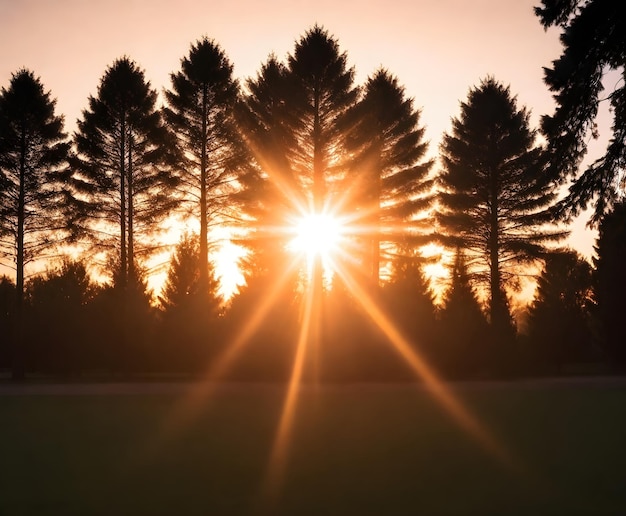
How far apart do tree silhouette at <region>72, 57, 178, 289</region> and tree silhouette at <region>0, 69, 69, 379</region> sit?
6.54 ft

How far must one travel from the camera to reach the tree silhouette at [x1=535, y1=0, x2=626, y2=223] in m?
14.2

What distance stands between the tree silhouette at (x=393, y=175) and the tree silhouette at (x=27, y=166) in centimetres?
1385

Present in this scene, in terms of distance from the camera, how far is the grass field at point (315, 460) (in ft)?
29.2

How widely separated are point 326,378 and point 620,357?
17412 mm

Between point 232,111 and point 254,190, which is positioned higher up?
point 232,111

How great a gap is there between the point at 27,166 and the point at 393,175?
16732 mm

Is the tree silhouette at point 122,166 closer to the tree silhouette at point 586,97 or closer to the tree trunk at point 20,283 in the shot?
the tree trunk at point 20,283

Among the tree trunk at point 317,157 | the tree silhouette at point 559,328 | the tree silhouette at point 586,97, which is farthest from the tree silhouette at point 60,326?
the tree silhouette at point 586,97

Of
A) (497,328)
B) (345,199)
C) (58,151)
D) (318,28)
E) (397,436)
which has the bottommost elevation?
(397,436)

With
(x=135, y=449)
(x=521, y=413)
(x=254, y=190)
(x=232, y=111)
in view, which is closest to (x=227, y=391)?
(x=521, y=413)

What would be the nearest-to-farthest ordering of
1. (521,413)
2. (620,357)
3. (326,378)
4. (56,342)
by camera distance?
(521,413) → (326,378) → (56,342) → (620,357)

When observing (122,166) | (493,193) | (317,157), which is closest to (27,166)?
(122,166)

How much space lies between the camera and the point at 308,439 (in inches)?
534

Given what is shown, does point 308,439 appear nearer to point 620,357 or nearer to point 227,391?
point 227,391
